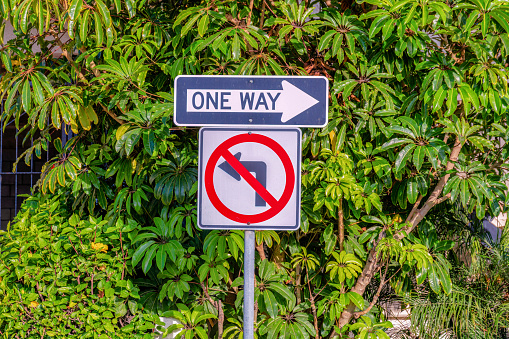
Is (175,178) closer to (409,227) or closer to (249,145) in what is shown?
(249,145)

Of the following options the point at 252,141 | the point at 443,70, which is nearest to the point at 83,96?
the point at 252,141

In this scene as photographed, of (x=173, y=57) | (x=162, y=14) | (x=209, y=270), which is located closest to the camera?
(x=209, y=270)

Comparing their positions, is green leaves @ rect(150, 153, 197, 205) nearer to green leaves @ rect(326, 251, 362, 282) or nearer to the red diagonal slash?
green leaves @ rect(326, 251, 362, 282)

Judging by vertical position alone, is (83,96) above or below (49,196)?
above

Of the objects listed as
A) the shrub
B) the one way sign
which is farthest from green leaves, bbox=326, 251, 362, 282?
the one way sign

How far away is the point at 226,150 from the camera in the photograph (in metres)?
1.80

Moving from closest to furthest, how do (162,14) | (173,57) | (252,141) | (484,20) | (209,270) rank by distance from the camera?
(252,141) < (484,20) < (209,270) < (173,57) < (162,14)

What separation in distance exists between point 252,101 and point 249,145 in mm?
174

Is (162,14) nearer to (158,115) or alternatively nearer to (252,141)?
(158,115)

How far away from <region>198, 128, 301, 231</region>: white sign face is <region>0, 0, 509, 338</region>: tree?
89cm

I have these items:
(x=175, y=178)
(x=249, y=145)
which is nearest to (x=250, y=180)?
(x=249, y=145)

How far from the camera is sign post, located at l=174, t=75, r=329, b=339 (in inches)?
70.4

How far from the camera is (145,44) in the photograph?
2.98 metres

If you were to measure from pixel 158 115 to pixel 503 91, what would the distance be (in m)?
1.96
